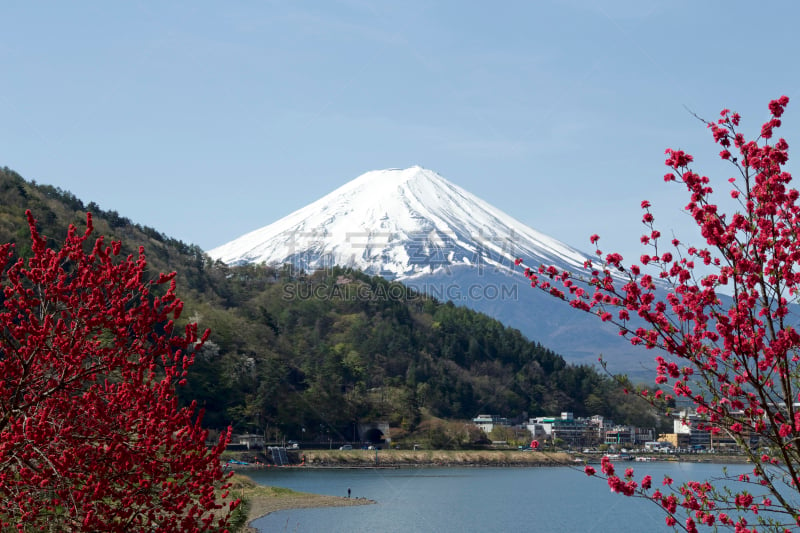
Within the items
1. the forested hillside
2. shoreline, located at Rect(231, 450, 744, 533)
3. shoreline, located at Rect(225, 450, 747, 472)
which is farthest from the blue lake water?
the forested hillside

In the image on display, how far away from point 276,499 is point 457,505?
1316 centimetres

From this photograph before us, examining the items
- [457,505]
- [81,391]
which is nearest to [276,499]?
[457,505]

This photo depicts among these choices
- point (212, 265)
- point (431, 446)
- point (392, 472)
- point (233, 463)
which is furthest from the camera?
point (212, 265)

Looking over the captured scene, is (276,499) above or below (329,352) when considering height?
below

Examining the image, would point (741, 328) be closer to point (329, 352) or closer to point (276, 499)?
point (276, 499)

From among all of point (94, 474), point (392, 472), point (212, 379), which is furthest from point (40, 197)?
point (94, 474)

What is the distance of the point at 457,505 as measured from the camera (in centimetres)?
5616

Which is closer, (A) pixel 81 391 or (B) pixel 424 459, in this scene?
(A) pixel 81 391

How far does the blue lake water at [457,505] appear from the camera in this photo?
44.2 meters

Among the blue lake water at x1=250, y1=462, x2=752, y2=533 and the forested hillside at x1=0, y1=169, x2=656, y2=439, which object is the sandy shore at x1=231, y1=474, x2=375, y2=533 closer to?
the blue lake water at x1=250, y1=462, x2=752, y2=533

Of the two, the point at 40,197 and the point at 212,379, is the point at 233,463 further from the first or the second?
the point at 40,197

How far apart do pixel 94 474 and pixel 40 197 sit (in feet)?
310

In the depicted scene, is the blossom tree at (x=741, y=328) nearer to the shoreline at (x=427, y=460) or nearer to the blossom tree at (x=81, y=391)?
the blossom tree at (x=81, y=391)

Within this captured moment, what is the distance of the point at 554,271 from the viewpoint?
9.16m
